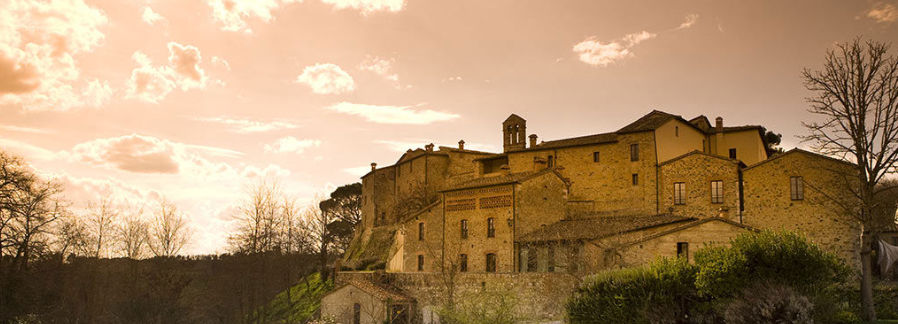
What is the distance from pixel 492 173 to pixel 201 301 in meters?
22.5

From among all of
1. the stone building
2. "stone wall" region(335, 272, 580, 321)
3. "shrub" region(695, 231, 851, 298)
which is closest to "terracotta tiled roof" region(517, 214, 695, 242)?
the stone building

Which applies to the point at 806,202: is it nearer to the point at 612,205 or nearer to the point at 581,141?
the point at 612,205

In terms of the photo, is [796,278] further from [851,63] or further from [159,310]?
[159,310]

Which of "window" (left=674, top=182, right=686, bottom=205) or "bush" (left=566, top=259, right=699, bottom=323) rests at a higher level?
"window" (left=674, top=182, right=686, bottom=205)

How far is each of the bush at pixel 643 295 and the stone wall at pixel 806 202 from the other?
12046 millimetres

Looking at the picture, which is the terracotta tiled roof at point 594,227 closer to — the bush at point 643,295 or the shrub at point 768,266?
the bush at point 643,295

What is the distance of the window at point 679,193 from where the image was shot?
30297 millimetres

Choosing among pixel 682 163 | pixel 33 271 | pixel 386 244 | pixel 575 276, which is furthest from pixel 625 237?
pixel 33 271

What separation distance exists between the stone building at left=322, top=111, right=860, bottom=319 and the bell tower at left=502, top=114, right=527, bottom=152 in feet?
0.25

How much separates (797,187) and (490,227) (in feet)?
46.2

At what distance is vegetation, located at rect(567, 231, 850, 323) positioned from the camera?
44.2 ft

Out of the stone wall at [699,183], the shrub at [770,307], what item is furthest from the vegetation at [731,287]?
the stone wall at [699,183]

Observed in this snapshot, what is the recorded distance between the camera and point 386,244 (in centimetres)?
4488

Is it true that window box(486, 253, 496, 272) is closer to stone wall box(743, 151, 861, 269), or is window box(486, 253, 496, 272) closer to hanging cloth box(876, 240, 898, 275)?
stone wall box(743, 151, 861, 269)
